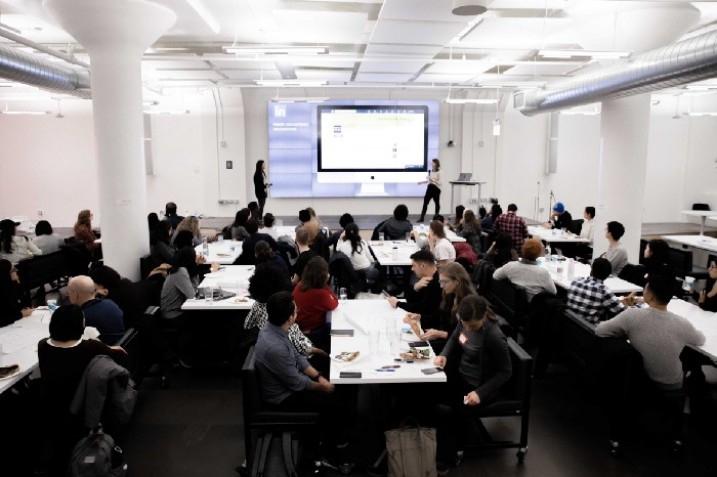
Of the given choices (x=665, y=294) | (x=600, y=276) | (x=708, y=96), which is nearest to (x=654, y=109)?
(x=708, y=96)

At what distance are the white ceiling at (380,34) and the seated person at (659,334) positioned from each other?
402 centimetres

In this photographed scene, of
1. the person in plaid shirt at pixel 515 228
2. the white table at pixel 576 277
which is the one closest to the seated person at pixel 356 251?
the white table at pixel 576 277

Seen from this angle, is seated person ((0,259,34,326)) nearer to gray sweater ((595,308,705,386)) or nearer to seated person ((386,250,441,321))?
seated person ((386,250,441,321))

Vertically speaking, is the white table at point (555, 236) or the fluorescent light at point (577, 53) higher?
the fluorescent light at point (577, 53)

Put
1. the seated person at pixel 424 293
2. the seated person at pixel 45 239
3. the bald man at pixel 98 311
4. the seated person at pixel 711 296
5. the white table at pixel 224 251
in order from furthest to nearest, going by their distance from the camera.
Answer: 1. the seated person at pixel 45 239
2. the white table at pixel 224 251
3. the seated person at pixel 711 296
4. the seated person at pixel 424 293
5. the bald man at pixel 98 311

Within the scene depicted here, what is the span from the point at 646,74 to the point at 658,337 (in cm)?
486

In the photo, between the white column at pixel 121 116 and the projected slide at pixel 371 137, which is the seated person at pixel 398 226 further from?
the projected slide at pixel 371 137

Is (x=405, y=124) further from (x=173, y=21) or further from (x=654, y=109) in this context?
(x=173, y=21)

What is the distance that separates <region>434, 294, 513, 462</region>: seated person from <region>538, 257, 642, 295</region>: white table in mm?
2671

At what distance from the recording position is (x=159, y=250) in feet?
24.7

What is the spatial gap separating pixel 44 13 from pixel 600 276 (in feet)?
26.3

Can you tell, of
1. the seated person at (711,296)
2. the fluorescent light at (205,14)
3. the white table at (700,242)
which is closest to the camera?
the seated person at (711,296)

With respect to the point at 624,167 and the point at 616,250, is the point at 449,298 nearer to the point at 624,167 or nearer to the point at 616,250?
the point at 616,250

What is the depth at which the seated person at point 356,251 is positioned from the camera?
25.0ft
